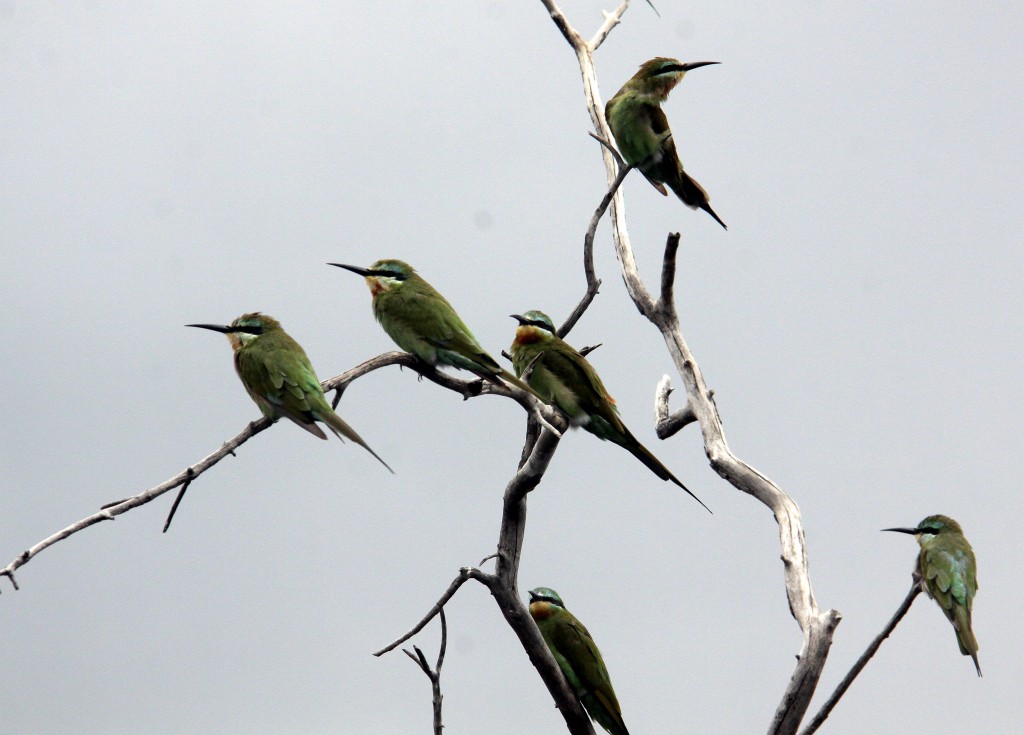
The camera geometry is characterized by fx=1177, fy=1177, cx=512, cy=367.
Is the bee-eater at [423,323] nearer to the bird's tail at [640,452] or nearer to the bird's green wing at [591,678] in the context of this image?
the bird's tail at [640,452]

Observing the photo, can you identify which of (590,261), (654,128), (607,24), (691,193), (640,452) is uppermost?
(607,24)

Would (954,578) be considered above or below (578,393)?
below

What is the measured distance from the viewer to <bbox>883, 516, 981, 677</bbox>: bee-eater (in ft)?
16.3

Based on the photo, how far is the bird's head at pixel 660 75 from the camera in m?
5.35

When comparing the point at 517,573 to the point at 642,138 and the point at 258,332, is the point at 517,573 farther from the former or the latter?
the point at 642,138

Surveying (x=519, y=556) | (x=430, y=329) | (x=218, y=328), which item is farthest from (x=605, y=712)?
(x=218, y=328)

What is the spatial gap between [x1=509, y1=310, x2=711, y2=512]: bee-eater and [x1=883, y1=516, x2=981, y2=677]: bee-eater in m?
1.27

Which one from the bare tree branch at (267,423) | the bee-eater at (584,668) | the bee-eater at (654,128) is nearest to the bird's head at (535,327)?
the bare tree branch at (267,423)

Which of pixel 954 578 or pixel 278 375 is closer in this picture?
pixel 278 375

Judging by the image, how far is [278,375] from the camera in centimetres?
439

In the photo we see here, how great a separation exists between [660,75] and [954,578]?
2580 millimetres

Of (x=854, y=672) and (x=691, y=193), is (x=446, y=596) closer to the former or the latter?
(x=854, y=672)

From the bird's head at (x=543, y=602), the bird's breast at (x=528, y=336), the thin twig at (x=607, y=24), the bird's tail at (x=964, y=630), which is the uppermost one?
the thin twig at (x=607, y=24)

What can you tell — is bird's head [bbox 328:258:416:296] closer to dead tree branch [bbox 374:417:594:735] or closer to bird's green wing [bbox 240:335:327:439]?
bird's green wing [bbox 240:335:327:439]
